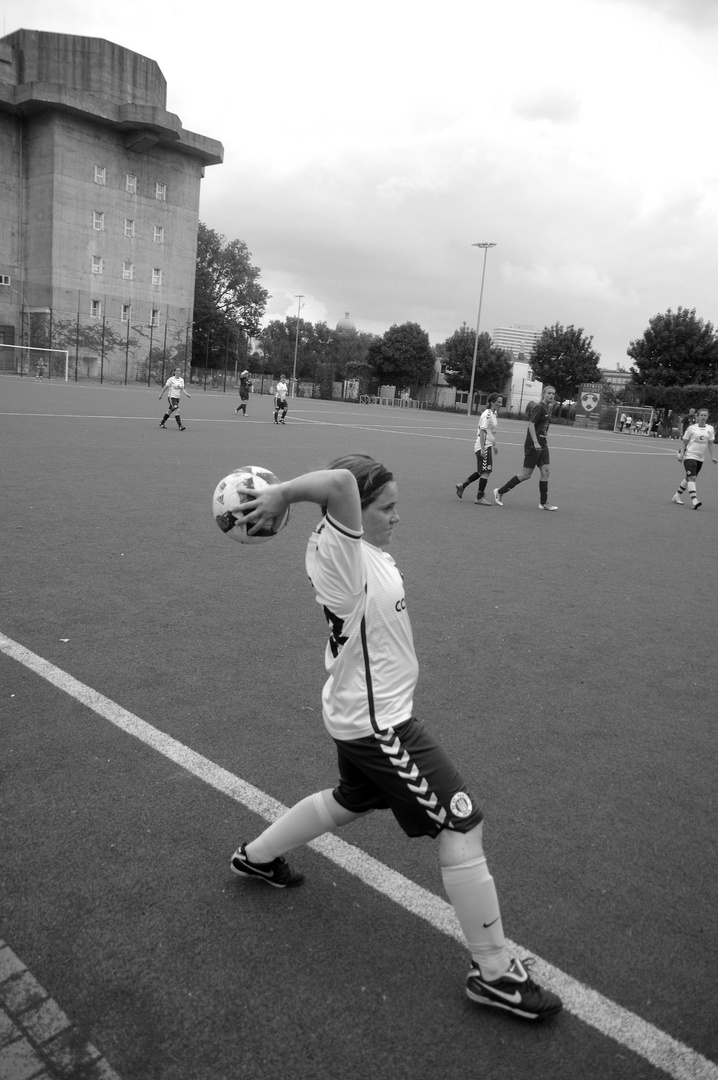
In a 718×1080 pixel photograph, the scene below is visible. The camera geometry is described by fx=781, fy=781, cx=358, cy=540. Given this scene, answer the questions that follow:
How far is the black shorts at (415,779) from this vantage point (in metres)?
2.51

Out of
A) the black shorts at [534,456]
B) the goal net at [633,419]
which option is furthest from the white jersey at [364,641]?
the goal net at [633,419]

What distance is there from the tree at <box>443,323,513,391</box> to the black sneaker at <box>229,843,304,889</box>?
7746cm

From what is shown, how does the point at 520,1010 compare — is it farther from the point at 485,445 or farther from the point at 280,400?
the point at 280,400

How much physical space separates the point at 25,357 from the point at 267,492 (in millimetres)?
58509

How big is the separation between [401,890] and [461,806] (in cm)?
79

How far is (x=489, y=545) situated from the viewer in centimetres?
988

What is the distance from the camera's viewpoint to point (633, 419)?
5844 centimetres

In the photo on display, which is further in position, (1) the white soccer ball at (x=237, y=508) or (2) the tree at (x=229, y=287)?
(2) the tree at (x=229, y=287)

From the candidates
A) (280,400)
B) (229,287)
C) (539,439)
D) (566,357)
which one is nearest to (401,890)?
(539,439)

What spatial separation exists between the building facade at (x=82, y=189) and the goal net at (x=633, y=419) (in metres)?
36.7

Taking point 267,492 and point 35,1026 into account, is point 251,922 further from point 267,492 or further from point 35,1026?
point 267,492

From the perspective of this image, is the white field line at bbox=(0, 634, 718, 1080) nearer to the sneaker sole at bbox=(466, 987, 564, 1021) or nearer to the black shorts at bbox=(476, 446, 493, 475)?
the sneaker sole at bbox=(466, 987, 564, 1021)

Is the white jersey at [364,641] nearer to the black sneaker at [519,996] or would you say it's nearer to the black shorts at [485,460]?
the black sneaker at [519,996]

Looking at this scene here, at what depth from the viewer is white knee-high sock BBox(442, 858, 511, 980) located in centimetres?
250
